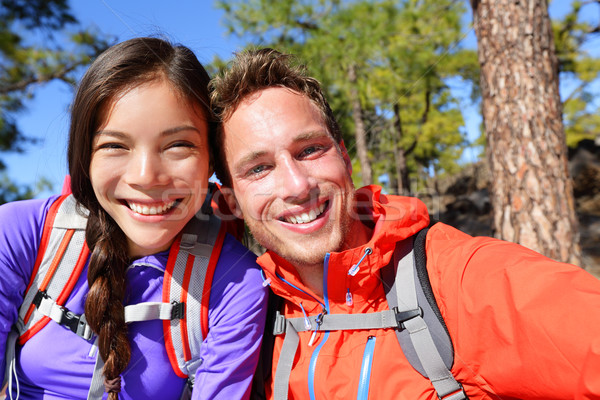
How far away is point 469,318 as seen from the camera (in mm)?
1279

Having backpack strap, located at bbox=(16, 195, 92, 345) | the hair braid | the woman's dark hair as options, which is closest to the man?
the woman's dark hair

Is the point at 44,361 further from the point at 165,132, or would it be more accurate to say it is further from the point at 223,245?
the point at 165,132

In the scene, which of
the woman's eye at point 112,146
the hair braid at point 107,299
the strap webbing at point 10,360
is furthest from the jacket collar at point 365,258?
the strap webbing at point 10,360

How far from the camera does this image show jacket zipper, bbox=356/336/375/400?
144 cm

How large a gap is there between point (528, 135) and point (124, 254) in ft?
8.22

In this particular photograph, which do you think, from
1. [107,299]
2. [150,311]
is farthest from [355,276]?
[107,299]

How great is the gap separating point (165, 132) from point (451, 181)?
55.5 feet

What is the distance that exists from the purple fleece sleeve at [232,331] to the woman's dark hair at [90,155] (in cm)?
31

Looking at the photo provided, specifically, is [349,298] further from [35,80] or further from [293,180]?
[35,80]

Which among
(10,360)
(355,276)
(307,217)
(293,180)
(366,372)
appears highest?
(293,180)

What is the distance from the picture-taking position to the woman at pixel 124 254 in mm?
1472

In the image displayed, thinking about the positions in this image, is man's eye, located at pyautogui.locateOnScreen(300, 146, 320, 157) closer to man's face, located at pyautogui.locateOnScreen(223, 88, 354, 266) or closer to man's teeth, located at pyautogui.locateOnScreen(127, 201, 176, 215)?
man's face, located at pyautogui.locateOnScreen(223, 88, 354, 266)

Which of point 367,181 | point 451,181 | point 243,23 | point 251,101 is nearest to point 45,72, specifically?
point 243,23

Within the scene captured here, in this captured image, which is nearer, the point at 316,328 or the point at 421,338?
the point at 421,338
